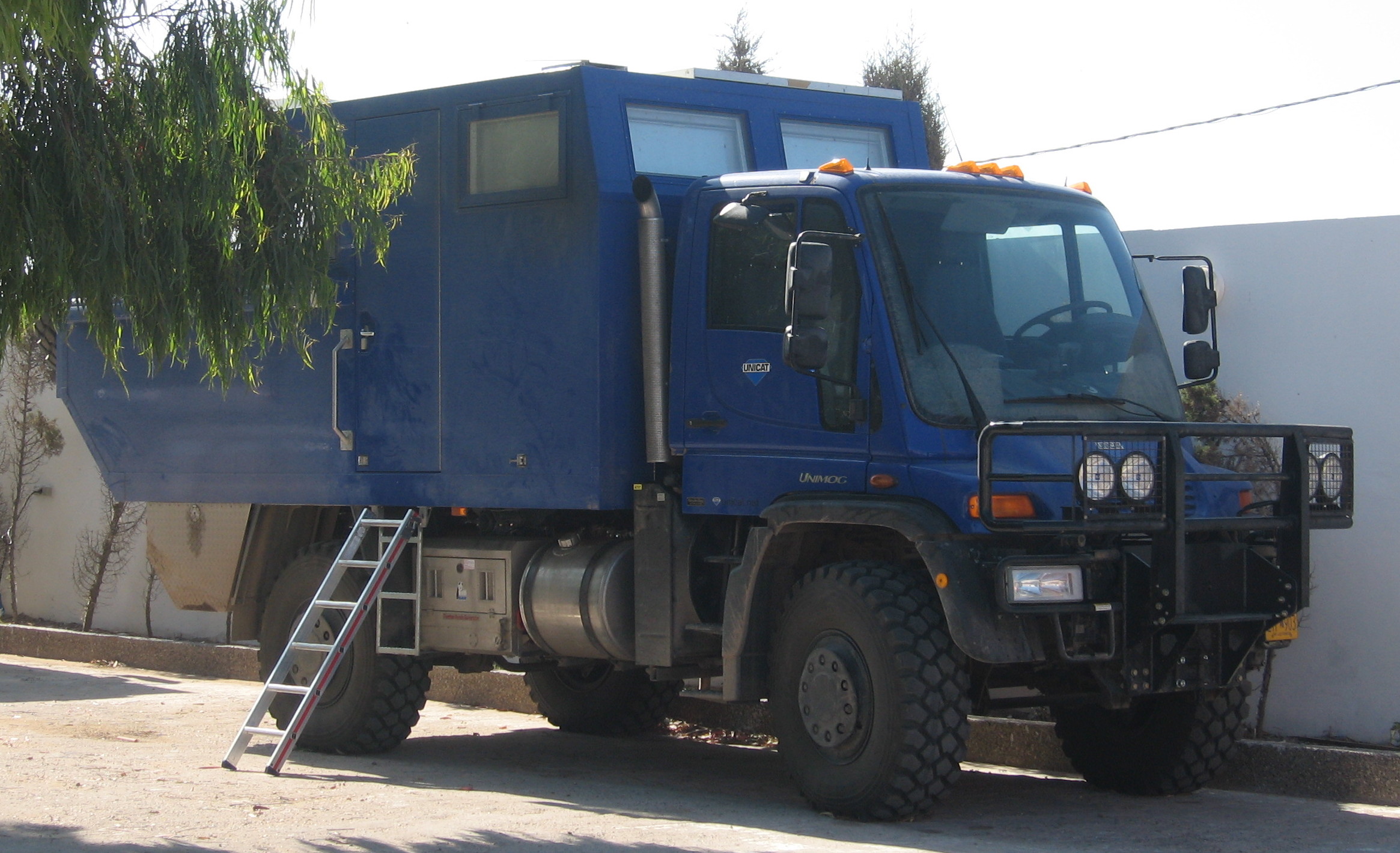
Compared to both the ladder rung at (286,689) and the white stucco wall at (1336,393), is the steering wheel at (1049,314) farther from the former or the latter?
the ladder rung at (286,689)

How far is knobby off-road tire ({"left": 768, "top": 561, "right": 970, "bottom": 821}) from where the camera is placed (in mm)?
6836

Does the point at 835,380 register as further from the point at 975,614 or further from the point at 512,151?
the point at 512,151

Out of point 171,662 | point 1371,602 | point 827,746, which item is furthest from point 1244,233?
point 171,662

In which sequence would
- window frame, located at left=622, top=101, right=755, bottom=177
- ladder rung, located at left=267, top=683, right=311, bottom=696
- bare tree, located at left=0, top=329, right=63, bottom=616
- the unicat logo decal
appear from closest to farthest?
the unicat logo decal, window frame, located at left=622, top=101, right=755, bottom=177, ladder rung, located at left=267, top=683, right=311, bottom=696, bare tree, located at left=0, top=329, right=63, bottom=616

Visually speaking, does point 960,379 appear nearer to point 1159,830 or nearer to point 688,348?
point 688,348

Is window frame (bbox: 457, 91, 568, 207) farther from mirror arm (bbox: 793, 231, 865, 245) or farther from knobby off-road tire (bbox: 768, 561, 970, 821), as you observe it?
knobby off-road tire (bbox: 768, 561, 970, 821)

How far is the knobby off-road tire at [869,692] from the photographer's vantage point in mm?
6836

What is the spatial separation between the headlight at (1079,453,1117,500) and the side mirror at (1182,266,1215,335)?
1695mm

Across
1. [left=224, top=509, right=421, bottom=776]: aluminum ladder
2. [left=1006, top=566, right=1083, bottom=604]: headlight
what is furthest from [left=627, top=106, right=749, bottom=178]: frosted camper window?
[left=1006, top=566, right=1083, bottom=604]: headlight

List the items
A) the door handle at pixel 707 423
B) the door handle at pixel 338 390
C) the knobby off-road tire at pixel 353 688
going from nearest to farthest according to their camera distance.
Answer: the door handle at pixel 707 423 → the door handle at pixel 338 390 → the knobby off-road tire at pixel 353 688

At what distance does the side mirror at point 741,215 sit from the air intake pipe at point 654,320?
1.57 feet

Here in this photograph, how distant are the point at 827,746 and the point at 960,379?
1693 mm

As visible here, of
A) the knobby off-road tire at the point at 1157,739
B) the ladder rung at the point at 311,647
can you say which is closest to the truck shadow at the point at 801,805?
the knobby off-road tire at the point at 1157,739

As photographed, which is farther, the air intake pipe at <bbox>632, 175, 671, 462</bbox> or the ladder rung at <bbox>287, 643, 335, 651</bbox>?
the ladder rung at <bbox>287, 643, 335, 651</bbox>
